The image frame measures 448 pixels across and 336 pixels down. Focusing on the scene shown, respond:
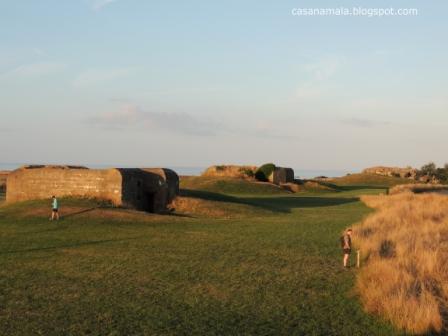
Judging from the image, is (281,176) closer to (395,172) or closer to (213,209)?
(213,209)

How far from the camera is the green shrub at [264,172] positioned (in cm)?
6571

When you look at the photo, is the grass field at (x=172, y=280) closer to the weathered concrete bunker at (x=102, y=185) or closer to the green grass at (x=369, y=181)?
the weathered concrete bunker at (x=102, y=185)

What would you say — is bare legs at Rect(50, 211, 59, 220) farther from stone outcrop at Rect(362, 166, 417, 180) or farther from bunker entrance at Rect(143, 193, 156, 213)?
stone outcrop at Rect(362, 166, 417, 180)

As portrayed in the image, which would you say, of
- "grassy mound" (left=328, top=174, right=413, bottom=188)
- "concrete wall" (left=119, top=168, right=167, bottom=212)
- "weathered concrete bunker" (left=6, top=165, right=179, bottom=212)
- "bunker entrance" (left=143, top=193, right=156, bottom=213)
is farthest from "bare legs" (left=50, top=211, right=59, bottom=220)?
"grassy mound" (left=328, top=174, right=413, bottom=188)

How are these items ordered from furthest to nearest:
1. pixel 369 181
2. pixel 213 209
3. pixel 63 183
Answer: pixel 369 181
pixel 213 209
pixel 63 183

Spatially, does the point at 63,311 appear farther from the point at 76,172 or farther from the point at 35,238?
the point at 76,172

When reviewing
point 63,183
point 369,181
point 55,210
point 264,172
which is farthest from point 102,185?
point 369,181

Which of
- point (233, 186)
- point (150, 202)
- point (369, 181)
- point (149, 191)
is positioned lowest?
point (150, 202)

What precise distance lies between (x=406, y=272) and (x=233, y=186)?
46.0 m

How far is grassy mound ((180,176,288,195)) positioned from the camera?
57.8 meters

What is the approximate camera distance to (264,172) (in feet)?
217

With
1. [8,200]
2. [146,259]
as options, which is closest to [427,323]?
[146,259]

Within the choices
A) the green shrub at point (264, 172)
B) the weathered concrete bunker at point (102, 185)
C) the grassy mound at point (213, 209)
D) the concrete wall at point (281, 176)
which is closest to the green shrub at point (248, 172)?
the green shrub at point (264, 172)

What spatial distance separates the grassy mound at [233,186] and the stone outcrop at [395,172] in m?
39.9
